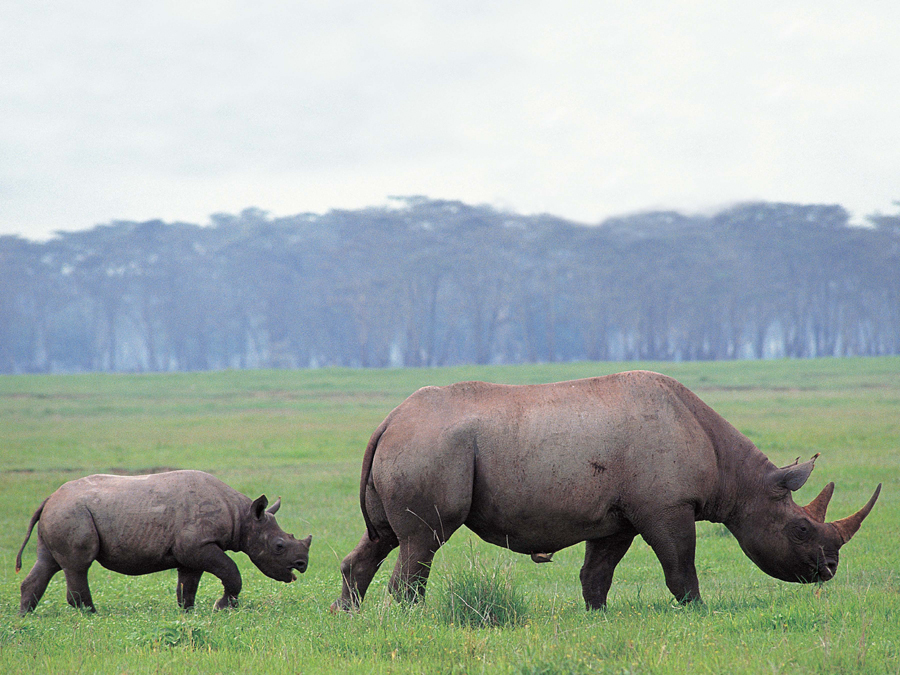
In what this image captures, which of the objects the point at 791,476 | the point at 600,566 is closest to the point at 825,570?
the point at 791,476

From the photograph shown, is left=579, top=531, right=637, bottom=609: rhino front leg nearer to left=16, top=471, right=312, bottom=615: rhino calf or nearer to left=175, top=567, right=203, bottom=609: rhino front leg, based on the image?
left=16, top=471, right=312, bottom=615: rhino calf

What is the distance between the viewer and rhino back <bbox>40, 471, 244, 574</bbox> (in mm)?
8203

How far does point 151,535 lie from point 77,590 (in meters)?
0.75

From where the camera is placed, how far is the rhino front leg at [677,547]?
713 cm

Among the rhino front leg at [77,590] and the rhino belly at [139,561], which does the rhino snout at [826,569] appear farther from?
the rhino front leg at [77,590]

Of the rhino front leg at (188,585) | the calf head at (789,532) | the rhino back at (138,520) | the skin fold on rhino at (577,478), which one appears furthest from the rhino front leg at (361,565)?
the calf head at (789,532)

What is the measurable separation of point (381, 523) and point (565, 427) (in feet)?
5.24

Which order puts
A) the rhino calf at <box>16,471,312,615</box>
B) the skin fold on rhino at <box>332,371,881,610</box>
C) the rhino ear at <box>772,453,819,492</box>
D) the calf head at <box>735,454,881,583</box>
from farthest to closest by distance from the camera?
the rhino calf at <box>16,471,312,615</box> → the calf head at <box>735,454,881,583</box> → the rhino ear at <box>772,453,819,492</box> → the skin fold on rhino at <box>332,371,881,610</box>

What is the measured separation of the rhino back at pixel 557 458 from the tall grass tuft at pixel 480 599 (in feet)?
1.70

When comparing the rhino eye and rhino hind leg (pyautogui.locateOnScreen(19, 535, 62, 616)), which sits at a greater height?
the rhino eye

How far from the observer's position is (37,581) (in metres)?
8.22

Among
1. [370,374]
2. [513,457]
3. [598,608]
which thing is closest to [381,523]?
[513,457]

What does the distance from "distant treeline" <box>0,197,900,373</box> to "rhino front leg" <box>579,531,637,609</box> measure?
65.8m

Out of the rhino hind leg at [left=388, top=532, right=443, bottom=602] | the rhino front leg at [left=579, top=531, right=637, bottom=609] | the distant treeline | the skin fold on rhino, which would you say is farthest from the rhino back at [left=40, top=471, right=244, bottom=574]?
the distant treeline
